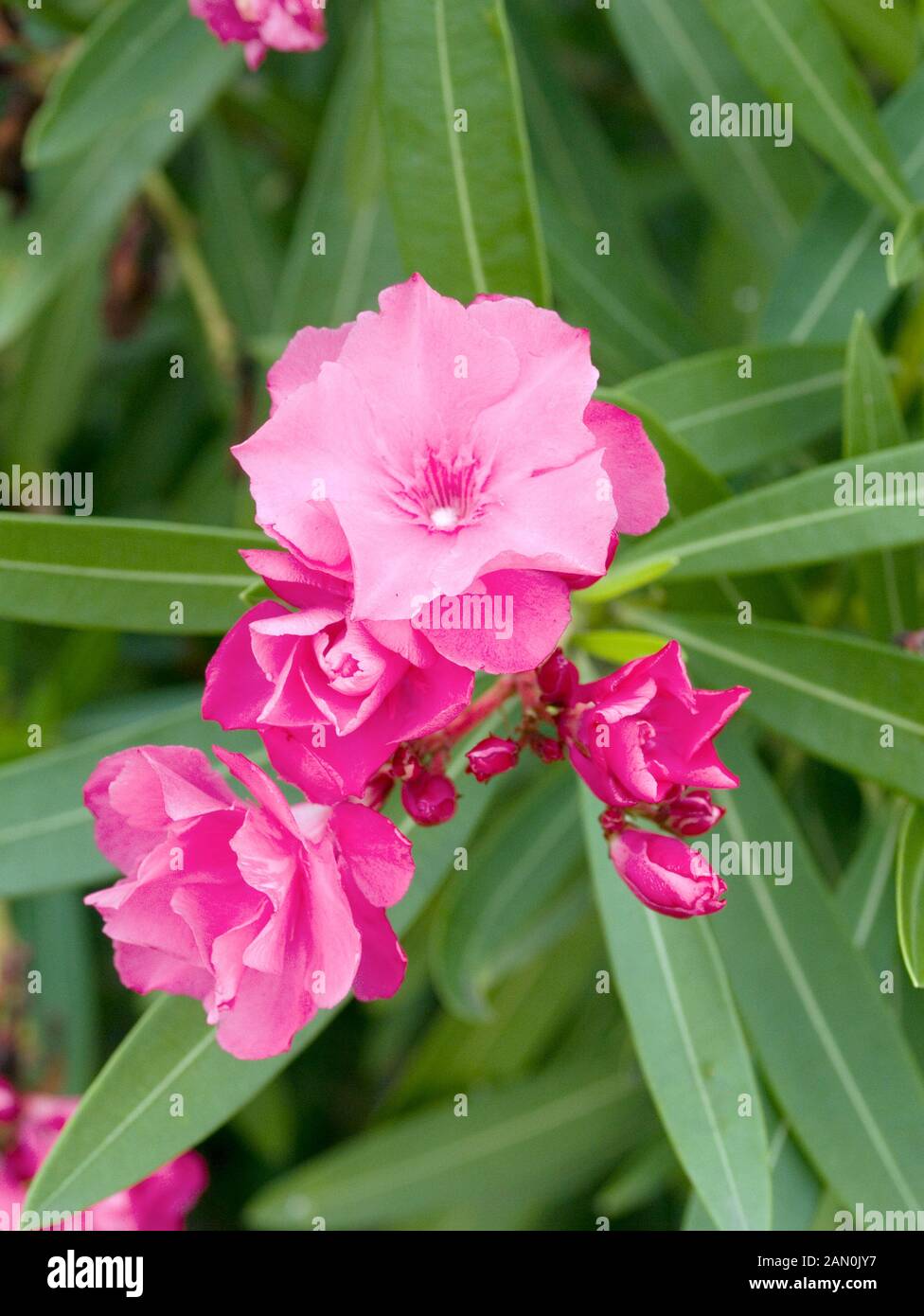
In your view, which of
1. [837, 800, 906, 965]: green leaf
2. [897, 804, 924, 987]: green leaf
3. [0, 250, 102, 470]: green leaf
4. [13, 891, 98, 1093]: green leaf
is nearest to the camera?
[897, 804, 924, 987]: green leaf

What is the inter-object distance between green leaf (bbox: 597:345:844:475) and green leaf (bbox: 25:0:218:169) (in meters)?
0.77

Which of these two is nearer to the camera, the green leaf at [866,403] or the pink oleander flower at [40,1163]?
the green leaf at [866,403]

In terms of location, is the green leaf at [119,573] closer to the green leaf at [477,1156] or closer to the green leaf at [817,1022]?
the green leaf at [817,1022]

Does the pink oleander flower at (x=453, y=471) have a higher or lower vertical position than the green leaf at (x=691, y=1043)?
higher

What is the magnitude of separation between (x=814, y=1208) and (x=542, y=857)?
610 mm

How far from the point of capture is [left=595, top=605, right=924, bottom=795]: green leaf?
1.25 meters

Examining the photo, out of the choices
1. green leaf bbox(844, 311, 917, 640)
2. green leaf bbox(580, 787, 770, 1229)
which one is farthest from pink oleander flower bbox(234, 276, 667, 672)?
green leaf bbox(580, 787, 770, 1229)

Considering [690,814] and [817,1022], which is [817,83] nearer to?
[690,814]

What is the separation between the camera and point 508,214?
4.14 feet

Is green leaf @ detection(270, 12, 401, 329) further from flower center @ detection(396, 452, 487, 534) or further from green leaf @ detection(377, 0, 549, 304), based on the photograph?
flower center @ detection(396, 452, 487, 534)

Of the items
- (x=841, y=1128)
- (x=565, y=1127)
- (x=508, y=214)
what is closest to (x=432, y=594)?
(x=508, y=214)

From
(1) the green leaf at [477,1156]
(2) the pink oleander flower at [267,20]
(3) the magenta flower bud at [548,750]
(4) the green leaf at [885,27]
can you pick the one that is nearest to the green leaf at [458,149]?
(2) the pink oleander flower at [267,20]

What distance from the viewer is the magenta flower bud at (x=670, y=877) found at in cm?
94

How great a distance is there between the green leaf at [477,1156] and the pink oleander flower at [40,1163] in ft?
1.49
